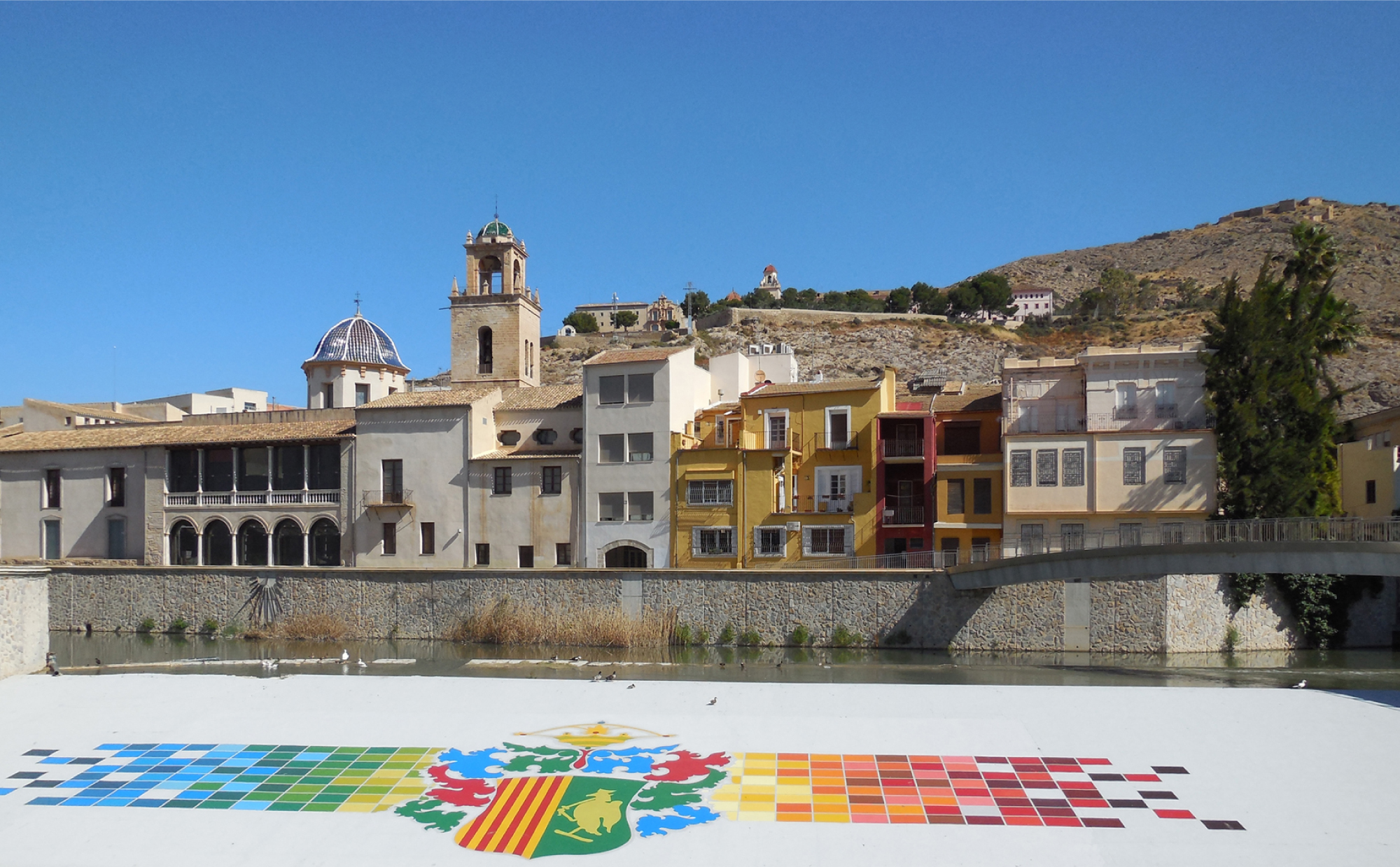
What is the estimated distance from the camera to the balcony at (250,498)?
53.6m

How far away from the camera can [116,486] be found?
56781mm

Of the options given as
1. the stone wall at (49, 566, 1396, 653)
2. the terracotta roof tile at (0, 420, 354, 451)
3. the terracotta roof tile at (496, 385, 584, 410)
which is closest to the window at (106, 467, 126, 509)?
the terracotta roof tile at (0, 420, 354, 451)

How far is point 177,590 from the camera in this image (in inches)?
2021

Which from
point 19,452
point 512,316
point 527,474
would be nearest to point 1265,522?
point 527,474

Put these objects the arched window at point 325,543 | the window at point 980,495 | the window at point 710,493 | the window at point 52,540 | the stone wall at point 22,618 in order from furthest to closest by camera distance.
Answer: the window at point 52,540
the arched window at point 325,543
the window at point 710,493
the window at point 980,495
the stone wall at point 22,618

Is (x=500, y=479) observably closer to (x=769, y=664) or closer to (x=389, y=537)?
(x=389, y=537)

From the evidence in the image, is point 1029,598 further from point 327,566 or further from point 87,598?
point 87,598

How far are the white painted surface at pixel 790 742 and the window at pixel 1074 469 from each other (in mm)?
14126

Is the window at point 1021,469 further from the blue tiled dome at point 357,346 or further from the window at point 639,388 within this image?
the blue tiled dome at point 357,346

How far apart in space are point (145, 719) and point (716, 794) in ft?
50.2

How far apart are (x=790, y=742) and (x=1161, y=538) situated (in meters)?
16.9

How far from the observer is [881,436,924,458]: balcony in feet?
Answer: 155

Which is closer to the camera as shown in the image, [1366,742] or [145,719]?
[1366,742]

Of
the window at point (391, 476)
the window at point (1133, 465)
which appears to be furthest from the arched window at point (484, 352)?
the window at point (1133, 465)
